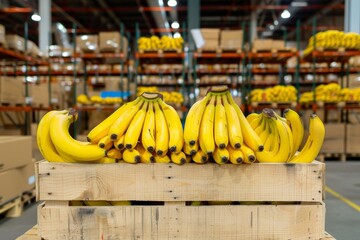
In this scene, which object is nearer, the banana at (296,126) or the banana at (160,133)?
the banana at (160,133)

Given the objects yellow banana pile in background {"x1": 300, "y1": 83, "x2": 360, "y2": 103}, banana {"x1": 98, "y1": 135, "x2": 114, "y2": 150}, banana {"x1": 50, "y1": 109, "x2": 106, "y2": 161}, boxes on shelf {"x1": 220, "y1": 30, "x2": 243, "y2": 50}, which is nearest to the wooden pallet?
banana {"x1": 50, "y1": 109, "x2": 106, "y2": 161}

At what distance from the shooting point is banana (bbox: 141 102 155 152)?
5.53ft

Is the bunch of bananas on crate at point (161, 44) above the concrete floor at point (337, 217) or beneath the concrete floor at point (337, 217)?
above

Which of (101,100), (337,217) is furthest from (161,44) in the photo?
(337,217)

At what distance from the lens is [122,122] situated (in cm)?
174

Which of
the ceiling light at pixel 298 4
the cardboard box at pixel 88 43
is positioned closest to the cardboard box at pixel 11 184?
the cardboard box at pixel 88 43

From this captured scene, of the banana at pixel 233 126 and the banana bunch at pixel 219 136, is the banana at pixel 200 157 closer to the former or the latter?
the banana bunch at pixel 219 136

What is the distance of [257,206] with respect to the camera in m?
1.73

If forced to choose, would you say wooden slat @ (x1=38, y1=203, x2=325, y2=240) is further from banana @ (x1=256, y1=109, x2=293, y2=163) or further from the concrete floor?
the concrete floor

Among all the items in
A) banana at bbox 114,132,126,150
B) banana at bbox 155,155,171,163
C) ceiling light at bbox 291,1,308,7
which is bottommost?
banana at bbox 155,155,171,163

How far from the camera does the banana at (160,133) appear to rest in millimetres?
1681

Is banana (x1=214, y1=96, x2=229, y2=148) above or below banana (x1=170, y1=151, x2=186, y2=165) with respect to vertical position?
above

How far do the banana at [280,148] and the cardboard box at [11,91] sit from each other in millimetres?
5887

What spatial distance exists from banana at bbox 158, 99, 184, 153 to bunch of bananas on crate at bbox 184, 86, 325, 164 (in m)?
0.05
